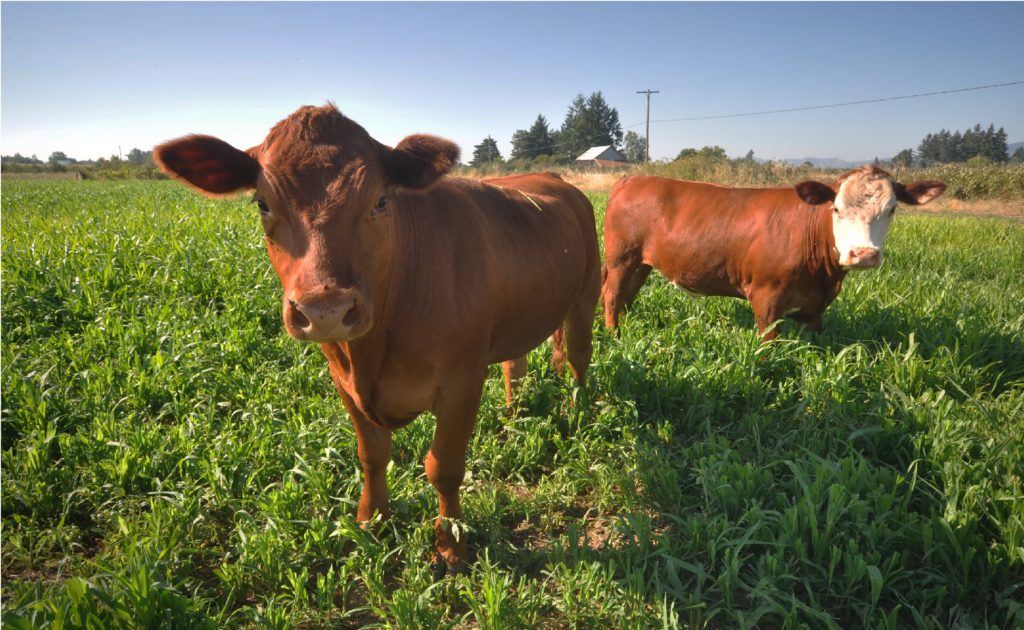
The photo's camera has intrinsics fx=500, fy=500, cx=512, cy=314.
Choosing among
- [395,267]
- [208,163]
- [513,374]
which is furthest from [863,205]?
[208,163]

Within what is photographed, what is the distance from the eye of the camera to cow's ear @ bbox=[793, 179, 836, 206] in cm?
448

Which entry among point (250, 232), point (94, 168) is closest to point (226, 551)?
point (250, 232)

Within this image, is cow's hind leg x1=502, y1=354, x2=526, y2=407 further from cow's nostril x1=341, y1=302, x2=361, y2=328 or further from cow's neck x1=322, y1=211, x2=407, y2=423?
cow's nostril x1=341, y1=302, x2=361, y2=328

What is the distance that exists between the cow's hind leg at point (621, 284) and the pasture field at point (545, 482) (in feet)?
3.08

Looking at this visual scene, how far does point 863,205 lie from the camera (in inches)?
167

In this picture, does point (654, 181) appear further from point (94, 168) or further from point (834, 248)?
point (94, 168)

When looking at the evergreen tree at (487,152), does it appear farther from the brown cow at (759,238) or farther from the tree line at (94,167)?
the brown cow at (759,238)

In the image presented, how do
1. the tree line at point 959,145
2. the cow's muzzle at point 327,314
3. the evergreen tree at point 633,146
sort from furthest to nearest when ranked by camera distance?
the evergreen tree at point 633,146
the tree line at point 959,145
the cow's muzzle at point 327,314

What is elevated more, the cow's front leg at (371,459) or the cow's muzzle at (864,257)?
the cow's muzzle at (864,257)

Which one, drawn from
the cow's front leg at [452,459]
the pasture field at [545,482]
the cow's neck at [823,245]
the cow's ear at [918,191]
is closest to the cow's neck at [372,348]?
the cow's front leg at [452,459]

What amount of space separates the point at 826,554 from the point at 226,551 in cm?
280

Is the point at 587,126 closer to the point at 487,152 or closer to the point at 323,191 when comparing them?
the point at 487,152

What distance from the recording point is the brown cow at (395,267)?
5.52ft

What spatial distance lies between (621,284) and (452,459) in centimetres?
378
